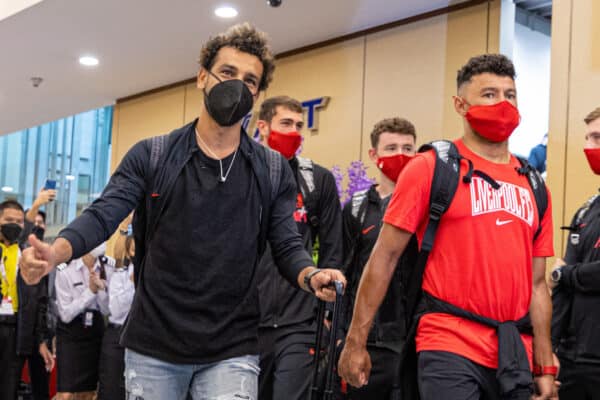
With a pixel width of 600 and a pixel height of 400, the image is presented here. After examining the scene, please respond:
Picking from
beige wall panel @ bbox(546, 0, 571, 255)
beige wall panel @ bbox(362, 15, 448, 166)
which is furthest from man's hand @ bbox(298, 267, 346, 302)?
beige wall panel @ bbox(362, 15, 448, 166)

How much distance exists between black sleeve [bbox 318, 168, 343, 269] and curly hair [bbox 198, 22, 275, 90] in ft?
5.36

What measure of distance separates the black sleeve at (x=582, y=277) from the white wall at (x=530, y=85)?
10.8 ft

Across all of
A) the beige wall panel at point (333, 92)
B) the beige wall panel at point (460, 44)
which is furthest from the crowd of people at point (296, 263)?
the beige wall panel at point (333, 92)

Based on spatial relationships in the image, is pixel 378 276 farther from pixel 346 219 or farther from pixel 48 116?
pixel 48 116

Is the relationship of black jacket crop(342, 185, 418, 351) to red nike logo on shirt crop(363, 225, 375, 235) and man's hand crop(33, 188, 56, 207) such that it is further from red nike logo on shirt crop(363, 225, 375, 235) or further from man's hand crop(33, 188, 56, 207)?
man's hand crop(33, 188, 56, 207)

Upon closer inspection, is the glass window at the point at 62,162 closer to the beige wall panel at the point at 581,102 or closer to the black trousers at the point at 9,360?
the black trousers at the point at 9,360

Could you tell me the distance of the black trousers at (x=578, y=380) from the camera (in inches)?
160

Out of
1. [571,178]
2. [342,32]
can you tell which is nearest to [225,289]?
[571,178]

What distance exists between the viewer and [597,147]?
450 cm

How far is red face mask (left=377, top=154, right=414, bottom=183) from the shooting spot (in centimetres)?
478

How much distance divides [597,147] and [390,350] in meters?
1.58

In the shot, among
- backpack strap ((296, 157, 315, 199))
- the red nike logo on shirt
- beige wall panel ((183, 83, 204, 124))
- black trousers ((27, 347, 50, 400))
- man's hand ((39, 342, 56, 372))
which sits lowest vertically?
black trousers ((27, 347, 50, 400))

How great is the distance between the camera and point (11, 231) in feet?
24.1

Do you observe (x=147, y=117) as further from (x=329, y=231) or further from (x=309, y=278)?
(x=309, y=278)
